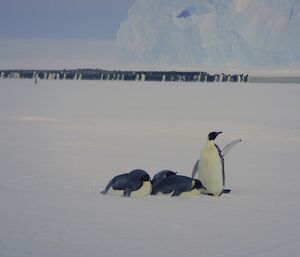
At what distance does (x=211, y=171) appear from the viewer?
631cm

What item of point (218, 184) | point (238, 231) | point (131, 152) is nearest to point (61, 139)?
point (131, 152)

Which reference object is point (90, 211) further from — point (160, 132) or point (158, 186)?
point (160, 132)

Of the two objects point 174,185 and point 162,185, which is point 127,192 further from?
point 174,185

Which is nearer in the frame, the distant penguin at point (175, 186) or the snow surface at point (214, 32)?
the distant penguin at point (175, 186)

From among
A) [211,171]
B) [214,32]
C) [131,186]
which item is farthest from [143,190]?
[214,32]

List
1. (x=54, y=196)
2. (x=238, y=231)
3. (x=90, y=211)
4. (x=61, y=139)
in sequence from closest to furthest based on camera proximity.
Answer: (x=238, y=231) < (x=90, y=211) < (x=54, y=196) < (x=61, y=139)

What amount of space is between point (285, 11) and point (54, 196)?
54686 millimetres

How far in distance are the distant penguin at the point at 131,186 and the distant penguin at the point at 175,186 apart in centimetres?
9

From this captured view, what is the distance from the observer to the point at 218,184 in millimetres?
6184

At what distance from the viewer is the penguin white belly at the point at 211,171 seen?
6.19 metres

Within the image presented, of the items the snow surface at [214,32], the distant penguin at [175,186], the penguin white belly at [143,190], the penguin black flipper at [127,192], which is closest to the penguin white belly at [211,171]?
the distant penguin at [175,186]

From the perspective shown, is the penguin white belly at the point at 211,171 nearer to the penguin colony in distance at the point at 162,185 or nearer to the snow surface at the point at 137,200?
the penguin colony in distance at the point at 162,185

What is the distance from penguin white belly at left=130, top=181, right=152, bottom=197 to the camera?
5870mm

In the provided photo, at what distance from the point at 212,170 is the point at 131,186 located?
0.97 metres
